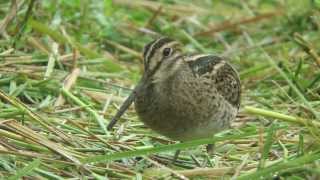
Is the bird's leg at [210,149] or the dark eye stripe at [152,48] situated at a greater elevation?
the dark eye stripe at [152,48]

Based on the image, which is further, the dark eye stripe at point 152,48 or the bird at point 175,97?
the bird at point 175,97

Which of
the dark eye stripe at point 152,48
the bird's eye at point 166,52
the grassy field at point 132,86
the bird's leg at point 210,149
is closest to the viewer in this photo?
the grassy field at point 132,86

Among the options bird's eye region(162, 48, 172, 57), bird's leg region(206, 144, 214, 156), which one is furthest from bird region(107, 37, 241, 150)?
bird's leg region(206, 144, 214, 156)

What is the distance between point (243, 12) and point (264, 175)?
515 cm

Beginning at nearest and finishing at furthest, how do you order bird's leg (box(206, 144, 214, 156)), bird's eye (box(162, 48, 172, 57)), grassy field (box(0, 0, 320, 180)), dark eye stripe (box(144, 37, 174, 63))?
grassy field (box(0, 0, 320, 180)) < dark eye stripe (box(144, 37, 174, 63)) < bird's eye (box(162, 48, 172, 57)) < bird's leg (box(206, 144, 214, 156))

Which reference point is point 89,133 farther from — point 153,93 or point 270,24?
point 270,24

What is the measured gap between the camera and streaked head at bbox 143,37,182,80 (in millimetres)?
4793

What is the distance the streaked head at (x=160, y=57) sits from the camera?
15.7 feet

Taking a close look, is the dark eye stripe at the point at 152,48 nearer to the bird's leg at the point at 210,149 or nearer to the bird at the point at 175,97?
the bird at the point at 175,97

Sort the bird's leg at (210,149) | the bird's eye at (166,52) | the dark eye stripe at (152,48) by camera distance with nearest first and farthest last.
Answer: the dark eye stripe at (152,48) → the bird's eye at (166,52) → the bird's leg at (210,149)

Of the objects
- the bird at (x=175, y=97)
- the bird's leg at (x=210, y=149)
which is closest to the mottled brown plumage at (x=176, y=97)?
the bird at (x=175, y=97)

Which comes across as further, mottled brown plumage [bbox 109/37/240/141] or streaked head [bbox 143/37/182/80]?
mottled brown plumage [bbox 109/37/240/141]

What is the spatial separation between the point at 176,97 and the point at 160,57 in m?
0.33

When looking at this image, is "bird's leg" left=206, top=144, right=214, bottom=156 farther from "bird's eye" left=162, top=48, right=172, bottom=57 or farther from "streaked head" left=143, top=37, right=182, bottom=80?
"bird's eye" left=162, top=48, right=172, bottom=57
